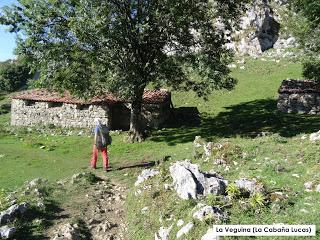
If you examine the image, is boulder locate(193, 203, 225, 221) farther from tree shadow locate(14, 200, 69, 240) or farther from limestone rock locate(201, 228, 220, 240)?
tree shadow locate(14, 200, 69, 240)

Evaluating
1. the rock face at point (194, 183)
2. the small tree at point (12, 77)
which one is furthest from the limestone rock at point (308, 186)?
the small tree at point (12, 77)

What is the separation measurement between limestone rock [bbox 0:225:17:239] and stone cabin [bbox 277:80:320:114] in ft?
84.4

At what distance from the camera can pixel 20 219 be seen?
13.6 meters

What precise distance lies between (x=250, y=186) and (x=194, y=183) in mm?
1760

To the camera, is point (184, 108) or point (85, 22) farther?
point (184, 108)

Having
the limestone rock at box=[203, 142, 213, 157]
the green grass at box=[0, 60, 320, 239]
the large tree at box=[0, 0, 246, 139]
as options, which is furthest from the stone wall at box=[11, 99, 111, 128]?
the limestone rock at box=[203, 142, 213, 157]

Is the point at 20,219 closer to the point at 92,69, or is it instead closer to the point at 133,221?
the point at 133,221

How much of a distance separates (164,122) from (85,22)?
39.3 feet

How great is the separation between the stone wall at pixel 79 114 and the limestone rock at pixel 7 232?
19857 millimetres

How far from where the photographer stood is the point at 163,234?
11906 mm

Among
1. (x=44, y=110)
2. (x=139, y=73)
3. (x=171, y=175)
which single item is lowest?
(x=171, y=175)

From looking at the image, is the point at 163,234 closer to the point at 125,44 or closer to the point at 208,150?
the point at 208,150

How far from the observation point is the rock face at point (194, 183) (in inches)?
501

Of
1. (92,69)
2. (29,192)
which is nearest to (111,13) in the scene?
(92,69)
